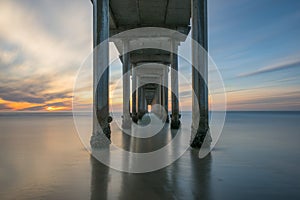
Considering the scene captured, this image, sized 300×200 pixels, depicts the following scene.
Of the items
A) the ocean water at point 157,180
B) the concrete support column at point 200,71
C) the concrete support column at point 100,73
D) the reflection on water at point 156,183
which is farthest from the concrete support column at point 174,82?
the reflection on water at point 156,183

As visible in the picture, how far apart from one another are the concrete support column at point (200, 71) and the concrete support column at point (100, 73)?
3.23 meters

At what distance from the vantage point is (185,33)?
55.7 ft

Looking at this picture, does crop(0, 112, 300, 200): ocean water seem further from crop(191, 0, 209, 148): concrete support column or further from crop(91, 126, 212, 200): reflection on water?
crop(191, 0, 209, 148): concrete support column

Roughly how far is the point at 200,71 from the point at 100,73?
3550mm

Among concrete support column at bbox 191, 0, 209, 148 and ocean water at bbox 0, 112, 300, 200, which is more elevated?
concrete support column at bbox 191, 0, 209, 148

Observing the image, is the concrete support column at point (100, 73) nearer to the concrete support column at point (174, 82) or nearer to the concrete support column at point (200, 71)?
the concrete support column at point (200, 71)

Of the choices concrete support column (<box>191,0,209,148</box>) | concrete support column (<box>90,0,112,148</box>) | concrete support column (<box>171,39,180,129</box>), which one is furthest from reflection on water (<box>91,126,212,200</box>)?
concrete support column (<box>171,39,180,129</box>)

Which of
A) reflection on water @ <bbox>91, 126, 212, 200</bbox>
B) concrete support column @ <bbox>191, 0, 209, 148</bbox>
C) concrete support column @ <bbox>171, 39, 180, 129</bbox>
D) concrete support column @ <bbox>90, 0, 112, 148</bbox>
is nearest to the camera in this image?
reflection on water @ <bbox>91, 126, 212, 200</bbox>

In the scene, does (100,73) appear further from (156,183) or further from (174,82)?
(174,82)

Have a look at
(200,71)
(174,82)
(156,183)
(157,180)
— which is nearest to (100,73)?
(200,71)

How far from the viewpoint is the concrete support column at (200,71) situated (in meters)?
8.52

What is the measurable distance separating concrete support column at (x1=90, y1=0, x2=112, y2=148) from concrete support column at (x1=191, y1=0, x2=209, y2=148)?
3225 mm

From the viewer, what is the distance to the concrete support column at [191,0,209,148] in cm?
852

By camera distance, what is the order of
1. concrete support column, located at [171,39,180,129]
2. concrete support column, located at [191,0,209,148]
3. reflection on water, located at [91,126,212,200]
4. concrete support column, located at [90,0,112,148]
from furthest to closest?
1. concrete support column, located at [171,39,180,129]
2. concrete support column, located at [191,0,209,148]
3. concrete support column, located at [90,0,112,148]
4. reflection on water, located at [91,126,212,200]
